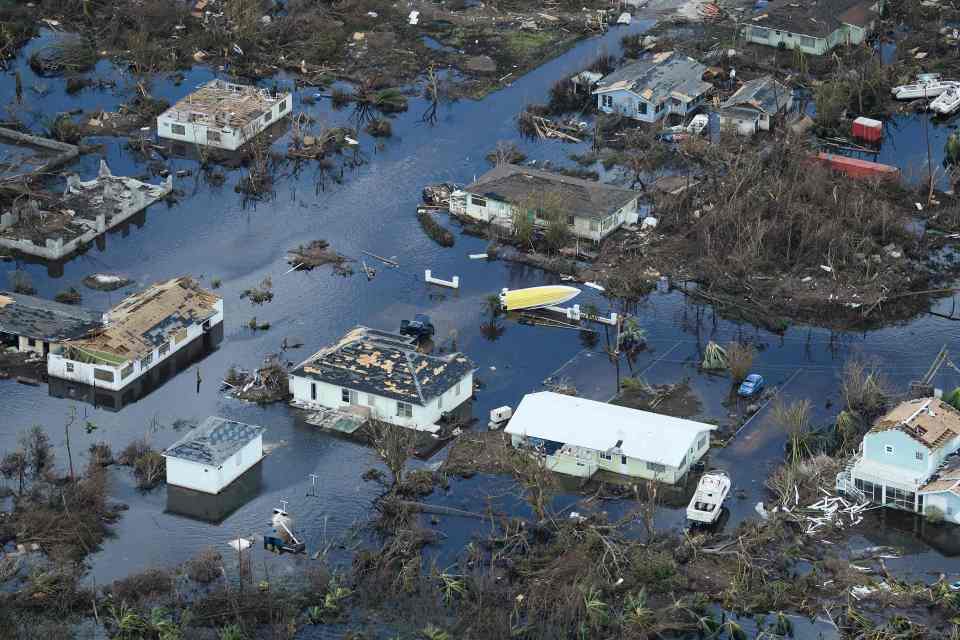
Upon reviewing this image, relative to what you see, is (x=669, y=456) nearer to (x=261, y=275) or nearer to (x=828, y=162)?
(x=261, y=275)

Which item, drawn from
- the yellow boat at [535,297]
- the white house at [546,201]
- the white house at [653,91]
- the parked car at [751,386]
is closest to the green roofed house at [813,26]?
the white house at [653,91]

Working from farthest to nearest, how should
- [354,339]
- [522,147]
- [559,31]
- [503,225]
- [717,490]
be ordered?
[559,31]
[522,147]
[503,225]
[354,339]
[717,490]

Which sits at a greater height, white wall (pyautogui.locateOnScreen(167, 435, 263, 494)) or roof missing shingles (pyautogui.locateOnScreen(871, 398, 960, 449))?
roof missing shingles (pyautogui.locateOnScreen(871, 398, 960, 449))

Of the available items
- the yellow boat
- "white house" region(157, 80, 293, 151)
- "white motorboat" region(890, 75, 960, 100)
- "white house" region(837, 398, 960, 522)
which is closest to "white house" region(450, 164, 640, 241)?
the yellow boat

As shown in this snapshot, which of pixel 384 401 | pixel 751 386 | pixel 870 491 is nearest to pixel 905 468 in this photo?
pixel 870 491

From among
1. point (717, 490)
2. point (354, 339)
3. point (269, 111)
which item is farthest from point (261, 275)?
point (717, 490)

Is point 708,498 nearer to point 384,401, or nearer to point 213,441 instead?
point 384,401

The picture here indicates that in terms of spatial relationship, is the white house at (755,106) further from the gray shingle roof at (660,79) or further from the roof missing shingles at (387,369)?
the roof missing shingles at (387,369)

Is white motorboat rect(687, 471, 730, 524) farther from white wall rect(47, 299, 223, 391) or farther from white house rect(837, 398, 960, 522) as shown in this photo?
white wall rect(47, 299, 223, 391)
